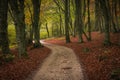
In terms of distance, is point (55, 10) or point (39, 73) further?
point (55, 10)

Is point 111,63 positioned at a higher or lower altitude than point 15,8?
lower

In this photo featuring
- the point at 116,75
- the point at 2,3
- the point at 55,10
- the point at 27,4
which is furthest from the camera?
the point at 55,10

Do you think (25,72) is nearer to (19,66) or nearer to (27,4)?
Result: (19,66)

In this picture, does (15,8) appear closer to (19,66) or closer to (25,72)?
(19,66)

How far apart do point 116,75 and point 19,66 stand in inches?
287

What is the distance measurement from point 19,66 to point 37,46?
567 inches

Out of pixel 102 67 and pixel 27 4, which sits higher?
pixel 27 4

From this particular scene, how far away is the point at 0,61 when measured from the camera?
14.6m

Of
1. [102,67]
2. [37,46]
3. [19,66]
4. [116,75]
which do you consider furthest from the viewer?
[37,46]

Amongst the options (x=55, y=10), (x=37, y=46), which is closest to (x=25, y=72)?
(x=37, y=46)

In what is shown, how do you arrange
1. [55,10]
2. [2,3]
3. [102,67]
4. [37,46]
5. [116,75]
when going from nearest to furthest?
1. [116,75]
2. [102,67]
3. [2,3]
4. [37,46]
5. [55,10]

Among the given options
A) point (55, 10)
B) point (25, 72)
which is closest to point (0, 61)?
point (25, 72)

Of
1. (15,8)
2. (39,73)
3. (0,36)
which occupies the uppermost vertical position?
(15,8)

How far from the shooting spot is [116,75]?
9.16 m
